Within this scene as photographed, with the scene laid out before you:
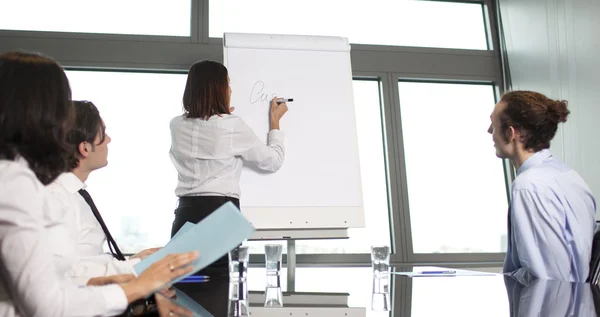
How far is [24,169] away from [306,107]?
2.25 meters

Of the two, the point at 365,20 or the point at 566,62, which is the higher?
the point at 365,20

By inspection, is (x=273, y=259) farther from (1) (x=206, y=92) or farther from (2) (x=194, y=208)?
(1) (x=206, y=92)

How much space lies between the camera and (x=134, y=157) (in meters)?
3.86

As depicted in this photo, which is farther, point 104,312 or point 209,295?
point 209,295

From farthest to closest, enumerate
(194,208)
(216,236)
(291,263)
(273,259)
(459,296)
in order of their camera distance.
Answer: (291,263), (194,208), (273,259), (459,296), (216,236)

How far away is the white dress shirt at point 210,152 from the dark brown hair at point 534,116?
105cm

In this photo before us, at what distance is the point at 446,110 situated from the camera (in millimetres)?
4391

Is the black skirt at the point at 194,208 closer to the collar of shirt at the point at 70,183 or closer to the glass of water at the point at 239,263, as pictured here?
the collar of shirt at the point at 70,183

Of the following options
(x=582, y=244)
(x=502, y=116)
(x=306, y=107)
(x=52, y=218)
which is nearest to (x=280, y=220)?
(x=306, y=107)

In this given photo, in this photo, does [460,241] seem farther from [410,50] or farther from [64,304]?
[64,304]

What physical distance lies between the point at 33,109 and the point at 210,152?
5.28 ft

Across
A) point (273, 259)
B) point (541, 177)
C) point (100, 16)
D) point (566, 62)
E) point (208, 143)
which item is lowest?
point (273, 259)

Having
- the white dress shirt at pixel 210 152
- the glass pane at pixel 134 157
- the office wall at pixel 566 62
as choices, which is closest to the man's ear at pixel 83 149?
the white dress shirt at pixel 210 152

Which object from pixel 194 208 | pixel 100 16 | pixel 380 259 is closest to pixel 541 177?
pixel 380 259
